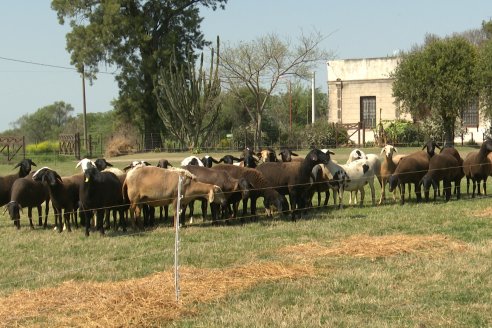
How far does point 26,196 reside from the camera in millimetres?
16094

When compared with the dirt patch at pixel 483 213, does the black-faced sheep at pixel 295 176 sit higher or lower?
higher

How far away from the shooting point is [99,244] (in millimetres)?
12852

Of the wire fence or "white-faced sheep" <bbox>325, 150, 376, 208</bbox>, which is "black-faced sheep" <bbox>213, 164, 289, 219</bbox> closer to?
the wire fence

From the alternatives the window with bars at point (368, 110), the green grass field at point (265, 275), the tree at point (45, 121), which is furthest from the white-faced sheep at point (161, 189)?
the tree at point (45, 121)

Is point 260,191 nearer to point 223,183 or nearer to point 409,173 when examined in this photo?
point 223,183

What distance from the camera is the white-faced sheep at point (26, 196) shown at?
15.7 meters

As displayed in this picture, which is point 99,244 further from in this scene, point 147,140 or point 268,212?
point 147,140

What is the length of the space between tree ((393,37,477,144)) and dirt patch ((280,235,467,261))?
32734 millimetres

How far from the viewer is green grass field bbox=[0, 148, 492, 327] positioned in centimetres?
756

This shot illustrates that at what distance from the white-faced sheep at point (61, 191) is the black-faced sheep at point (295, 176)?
4281 millimetres

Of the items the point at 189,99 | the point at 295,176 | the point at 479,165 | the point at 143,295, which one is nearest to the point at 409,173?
the point at 479,165

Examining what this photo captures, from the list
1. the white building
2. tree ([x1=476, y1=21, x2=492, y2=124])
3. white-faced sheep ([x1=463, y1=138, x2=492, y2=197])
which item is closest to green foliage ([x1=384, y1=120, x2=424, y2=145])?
tree ([x1=476, y1=21, x2=492, y2=124])

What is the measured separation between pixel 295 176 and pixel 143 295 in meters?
8.62

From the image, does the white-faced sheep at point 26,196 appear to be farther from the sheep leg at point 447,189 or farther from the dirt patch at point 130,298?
the sheep leg at point 447,189
